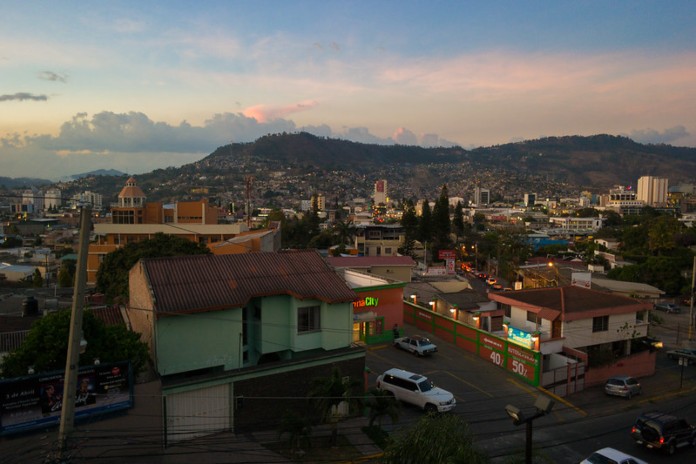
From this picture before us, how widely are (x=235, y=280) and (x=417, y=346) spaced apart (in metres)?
10.5

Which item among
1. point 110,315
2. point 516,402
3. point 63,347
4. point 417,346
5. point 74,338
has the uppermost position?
point 74,338

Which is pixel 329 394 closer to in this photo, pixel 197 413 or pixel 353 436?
pixel 353 436

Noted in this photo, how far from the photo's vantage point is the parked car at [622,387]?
20.1 metres

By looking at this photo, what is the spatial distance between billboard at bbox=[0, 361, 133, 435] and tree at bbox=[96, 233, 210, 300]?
16.8 meters

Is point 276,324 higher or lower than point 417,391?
higher

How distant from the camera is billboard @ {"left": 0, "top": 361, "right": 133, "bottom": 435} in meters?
12.2

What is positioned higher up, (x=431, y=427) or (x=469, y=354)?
(x=431, y=427)

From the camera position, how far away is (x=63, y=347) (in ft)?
43.4

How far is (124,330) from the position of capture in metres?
14.4

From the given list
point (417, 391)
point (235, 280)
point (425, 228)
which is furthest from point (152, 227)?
point (417, 391)

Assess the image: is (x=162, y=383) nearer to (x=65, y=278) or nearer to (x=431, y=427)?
(x=431, y=427)

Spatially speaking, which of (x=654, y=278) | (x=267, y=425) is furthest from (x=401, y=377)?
(x=654, y=278)

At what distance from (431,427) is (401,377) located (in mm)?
8235

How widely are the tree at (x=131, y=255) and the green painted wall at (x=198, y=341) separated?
1657 centimetres
